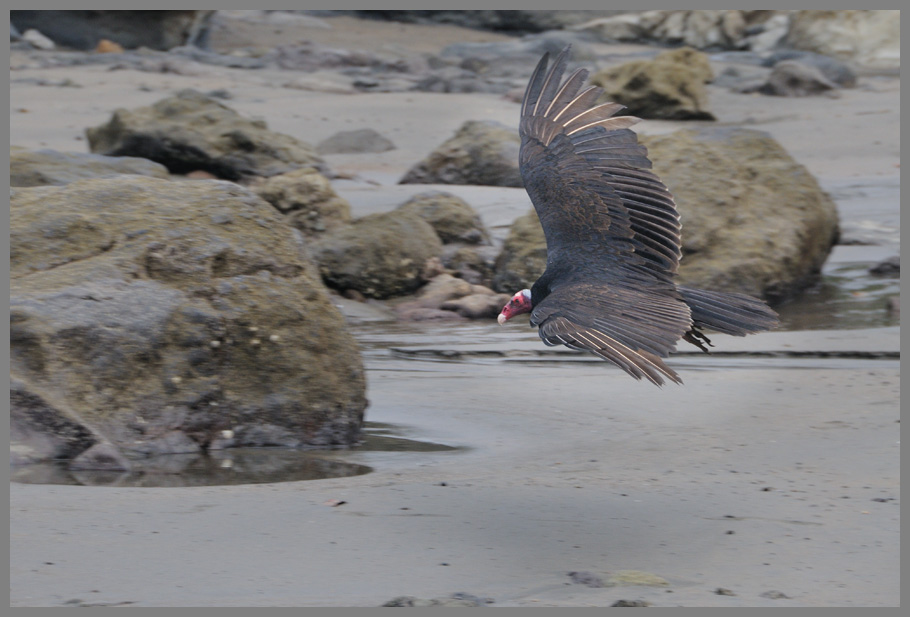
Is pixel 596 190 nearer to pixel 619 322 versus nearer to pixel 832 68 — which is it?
pixel 619 322

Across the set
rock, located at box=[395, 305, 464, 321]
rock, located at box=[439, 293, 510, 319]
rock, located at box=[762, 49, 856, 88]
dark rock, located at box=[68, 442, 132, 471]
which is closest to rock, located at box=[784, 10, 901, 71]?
rock, located at box=[762, 49, 856, 88]

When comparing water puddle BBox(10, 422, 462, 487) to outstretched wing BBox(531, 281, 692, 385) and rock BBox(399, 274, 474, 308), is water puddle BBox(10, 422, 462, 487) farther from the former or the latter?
rock BBox(399, 274, 474, 308)

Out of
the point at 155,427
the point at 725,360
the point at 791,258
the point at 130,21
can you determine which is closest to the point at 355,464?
the point at 155,427

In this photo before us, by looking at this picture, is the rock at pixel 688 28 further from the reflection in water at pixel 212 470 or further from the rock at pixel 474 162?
the reflection in water at pixel 212 470

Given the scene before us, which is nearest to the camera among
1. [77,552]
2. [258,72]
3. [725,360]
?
[77,552]

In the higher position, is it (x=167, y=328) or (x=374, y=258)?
(x=167, y=328)

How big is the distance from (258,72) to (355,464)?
527 inches

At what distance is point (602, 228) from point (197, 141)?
20.0 feet

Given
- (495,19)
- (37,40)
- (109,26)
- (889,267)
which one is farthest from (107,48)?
(889,267)

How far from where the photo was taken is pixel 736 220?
818 cm

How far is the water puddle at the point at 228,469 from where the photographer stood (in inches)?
160

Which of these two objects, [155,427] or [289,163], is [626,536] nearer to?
[155,427]

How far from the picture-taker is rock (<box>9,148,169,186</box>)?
27.3 feet

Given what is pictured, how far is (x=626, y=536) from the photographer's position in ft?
11.9
